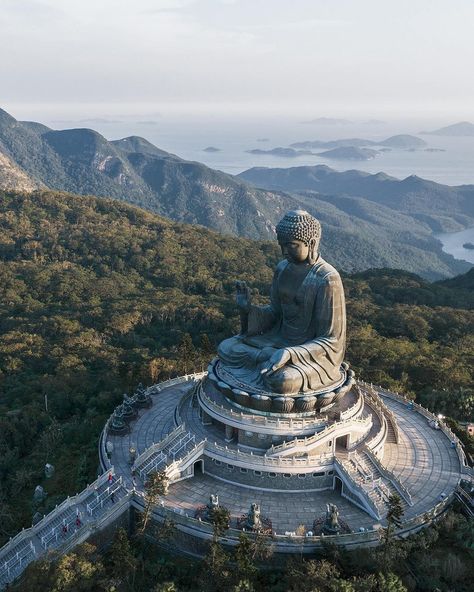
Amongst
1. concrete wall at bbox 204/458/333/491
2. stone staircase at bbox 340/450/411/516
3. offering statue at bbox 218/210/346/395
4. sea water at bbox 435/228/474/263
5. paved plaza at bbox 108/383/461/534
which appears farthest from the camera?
sea water at bbox 435/228/474/263

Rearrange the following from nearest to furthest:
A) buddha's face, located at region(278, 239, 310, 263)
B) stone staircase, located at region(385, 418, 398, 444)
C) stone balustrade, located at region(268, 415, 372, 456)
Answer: stone balustrade, located at region(268, 415, 372, 456) → buddha's face, located at region(278, 239, 310, 263) → stone staircase, located at region(385, 418, 398, 444)

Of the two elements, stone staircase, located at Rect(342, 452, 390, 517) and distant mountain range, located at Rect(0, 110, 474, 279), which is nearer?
stone staircase, located at Rect(342, 452, 390, 517)

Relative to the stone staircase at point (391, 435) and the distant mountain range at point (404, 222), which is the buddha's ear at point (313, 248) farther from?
the distant mountain range at point (404, 222)

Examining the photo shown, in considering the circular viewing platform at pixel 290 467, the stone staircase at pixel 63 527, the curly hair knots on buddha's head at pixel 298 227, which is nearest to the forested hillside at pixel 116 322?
the stone staircase at pixel 63 527

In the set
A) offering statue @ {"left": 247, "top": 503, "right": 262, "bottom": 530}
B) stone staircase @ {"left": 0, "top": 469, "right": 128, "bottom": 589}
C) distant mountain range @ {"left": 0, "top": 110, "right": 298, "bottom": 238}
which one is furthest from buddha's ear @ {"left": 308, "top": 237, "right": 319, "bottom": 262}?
distant mountain range @ {"left": 0, "top": 110, "right": 298, "bottom": 238}

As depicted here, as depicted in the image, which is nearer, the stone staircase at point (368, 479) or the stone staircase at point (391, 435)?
the stone staircase at point (368, 479)

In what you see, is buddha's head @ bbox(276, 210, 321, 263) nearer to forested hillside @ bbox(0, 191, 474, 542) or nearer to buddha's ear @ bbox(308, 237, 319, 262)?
buddha's ear @ bbox(308, 237, 319, 262)

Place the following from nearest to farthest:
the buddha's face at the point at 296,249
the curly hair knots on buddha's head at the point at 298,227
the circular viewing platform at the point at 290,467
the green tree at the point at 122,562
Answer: the green tree at the point at 122,562 < the circular viewing platform at the point at 290,467 < the curly hair knots on buddha's head at the point at 298,227 < the buddha's face at the point at 296,249
